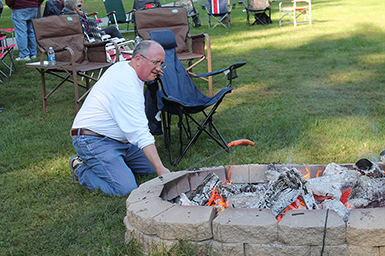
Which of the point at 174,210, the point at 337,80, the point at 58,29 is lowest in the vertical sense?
the point at 337,80

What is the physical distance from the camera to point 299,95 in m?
4.97

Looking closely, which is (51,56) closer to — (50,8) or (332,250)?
(50,8)

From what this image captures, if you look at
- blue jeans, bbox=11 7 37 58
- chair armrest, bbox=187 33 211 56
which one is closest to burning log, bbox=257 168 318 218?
chair armrest, bbox=187 33 211 56

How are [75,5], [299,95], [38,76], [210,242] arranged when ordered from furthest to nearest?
[38,76]
[75,5]
[299,95]
[210,242]

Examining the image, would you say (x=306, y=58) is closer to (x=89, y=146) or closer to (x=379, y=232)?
(x=89, y=146)

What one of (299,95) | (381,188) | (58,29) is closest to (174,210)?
(381,188)

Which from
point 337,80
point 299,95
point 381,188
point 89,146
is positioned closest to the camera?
point 381,188

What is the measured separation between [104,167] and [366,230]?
1888 millimetres

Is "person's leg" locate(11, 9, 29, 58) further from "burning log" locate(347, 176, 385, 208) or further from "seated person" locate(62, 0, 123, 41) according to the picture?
"burning log" locate(347, 176, 385, 208)

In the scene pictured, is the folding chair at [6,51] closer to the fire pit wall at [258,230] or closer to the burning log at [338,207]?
the fire pit wall at [258,230]

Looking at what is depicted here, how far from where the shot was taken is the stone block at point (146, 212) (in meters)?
1.94

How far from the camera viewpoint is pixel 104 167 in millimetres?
2898

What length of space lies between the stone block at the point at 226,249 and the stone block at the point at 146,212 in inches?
12.3

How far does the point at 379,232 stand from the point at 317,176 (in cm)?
77
